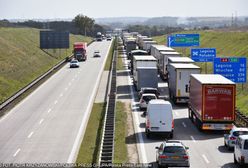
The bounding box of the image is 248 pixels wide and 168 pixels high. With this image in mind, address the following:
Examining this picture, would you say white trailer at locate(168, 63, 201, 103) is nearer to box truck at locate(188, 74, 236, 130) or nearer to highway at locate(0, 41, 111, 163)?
highway at locate(0, 41, 111, 163)

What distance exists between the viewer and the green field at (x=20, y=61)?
6362 centimetres

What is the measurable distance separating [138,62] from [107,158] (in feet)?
98.7

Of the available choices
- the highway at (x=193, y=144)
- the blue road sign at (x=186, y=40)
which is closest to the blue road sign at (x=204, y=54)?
the blue road sign at (x=186, y=40)

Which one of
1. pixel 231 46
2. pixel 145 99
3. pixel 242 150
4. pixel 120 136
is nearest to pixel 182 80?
pixel 145 99

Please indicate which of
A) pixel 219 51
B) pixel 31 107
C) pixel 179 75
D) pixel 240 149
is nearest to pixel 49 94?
pixel 31 107

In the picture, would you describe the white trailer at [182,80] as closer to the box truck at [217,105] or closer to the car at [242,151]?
the box truck at [217,105]

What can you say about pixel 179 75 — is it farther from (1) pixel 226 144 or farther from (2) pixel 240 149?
(2) pixel 240 149

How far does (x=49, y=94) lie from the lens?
54531mm

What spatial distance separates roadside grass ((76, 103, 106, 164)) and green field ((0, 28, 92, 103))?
1322cm

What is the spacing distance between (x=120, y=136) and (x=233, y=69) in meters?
13.8

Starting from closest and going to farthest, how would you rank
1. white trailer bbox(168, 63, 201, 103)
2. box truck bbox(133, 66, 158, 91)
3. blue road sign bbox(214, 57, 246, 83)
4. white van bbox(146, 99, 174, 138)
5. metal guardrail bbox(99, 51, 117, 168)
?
metal guardrail bbox(99, 51, 117, 168)
white van bbox(146, 99, 174, 138)
blue road sign bbox(214, 57, 246, 83)
white trailer bbox(168, 63, 201, 103)
box truck bbox(133, 66, 158, 91)

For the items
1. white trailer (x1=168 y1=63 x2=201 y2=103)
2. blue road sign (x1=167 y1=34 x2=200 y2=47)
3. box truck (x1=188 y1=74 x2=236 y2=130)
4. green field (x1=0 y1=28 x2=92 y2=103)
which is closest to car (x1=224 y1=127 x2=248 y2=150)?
box truck (x1=188 y1=74 x2=236 y2=130)

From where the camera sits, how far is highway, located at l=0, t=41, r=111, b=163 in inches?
1124

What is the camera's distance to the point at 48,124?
37594 millimetres
